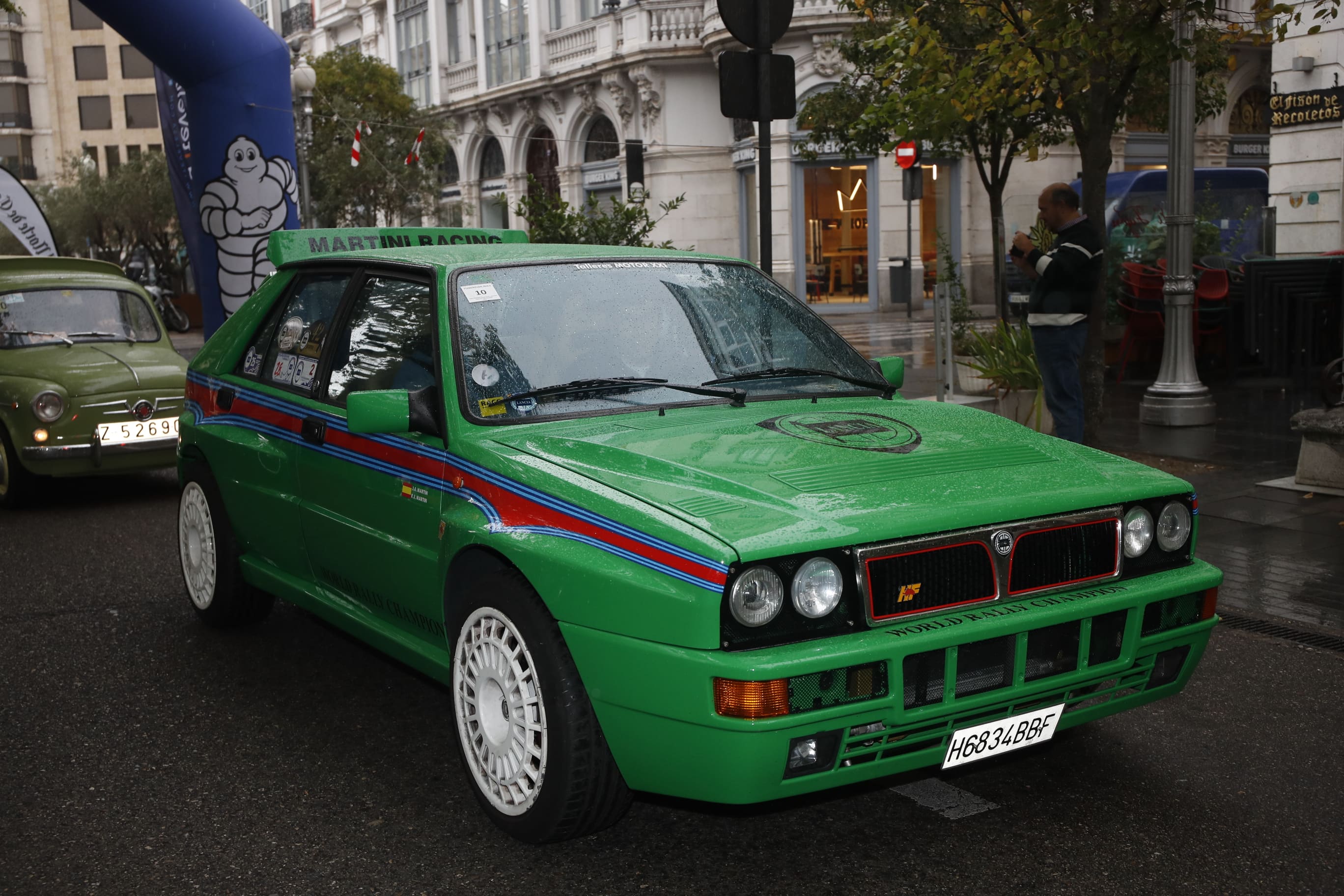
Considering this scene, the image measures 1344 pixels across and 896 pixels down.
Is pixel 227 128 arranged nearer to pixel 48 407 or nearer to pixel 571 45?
pixel 48 407

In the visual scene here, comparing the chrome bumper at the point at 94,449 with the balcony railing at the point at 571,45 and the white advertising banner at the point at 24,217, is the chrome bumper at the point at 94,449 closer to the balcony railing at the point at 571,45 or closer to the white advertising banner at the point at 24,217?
the white advertising banner at the point at 24,217

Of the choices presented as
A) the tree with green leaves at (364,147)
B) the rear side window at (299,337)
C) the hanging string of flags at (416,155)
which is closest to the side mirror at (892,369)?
the rear side window at (299,337)

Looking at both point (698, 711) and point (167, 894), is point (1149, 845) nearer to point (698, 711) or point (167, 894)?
point (698, 711)

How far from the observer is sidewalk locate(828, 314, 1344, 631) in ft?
19.4

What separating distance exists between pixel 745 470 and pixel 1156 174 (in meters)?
16.0

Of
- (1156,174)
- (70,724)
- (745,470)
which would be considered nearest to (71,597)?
(70,724)

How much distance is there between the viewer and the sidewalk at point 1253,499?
19.4 ft

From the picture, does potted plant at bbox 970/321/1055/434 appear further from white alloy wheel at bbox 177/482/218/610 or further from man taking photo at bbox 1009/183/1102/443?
white alloy wheel at bbox 177/482/218/610

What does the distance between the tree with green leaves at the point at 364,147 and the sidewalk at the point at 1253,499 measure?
22.0 m

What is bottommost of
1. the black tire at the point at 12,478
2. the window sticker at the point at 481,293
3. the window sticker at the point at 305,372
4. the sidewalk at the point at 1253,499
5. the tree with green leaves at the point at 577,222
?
the sidewalk at the point at 1253,499

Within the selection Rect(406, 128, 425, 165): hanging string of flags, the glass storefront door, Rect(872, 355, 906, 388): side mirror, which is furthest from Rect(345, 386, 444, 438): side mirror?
the glass storefront door

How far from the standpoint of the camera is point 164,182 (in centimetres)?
3909

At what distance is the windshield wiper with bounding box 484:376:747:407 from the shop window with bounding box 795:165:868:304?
28.7 meters

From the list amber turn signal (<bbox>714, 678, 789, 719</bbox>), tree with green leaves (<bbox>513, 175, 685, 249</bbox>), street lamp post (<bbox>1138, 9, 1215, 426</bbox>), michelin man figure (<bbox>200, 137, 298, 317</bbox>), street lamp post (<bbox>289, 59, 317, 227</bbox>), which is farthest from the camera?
street lamp post (<bbox>289, 59, 317, 227</bbox>)
